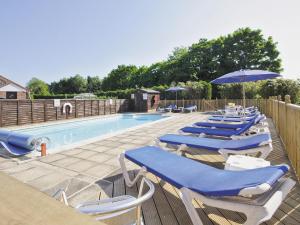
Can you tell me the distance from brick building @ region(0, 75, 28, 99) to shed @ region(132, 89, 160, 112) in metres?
21.3

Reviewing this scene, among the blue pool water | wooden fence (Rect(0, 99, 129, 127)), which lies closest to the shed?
wooden fence (Rect(0, 99, 129, 127))

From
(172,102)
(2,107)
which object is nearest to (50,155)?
(2,107)

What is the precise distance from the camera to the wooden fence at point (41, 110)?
416 inches

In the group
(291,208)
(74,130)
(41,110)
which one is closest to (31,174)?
(291,208)

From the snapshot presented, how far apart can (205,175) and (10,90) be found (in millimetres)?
35566

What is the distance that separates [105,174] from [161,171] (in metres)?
1.61

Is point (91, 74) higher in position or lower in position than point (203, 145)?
higher

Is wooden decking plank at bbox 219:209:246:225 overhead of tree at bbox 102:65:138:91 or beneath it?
beneath

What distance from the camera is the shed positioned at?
20.0 metres

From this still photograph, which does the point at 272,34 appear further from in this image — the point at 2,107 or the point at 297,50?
the point at 2,107

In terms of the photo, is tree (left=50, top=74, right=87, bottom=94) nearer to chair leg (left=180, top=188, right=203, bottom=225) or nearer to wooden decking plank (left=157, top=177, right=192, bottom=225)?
wooden decking plank (left=157, top=177, right=192, bottom=225)

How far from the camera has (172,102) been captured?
20625mm

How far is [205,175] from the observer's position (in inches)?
89.6

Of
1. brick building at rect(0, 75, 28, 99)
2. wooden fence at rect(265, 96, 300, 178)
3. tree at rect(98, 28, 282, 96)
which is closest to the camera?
wooden fence at rect(265, 96, 300, 178)
